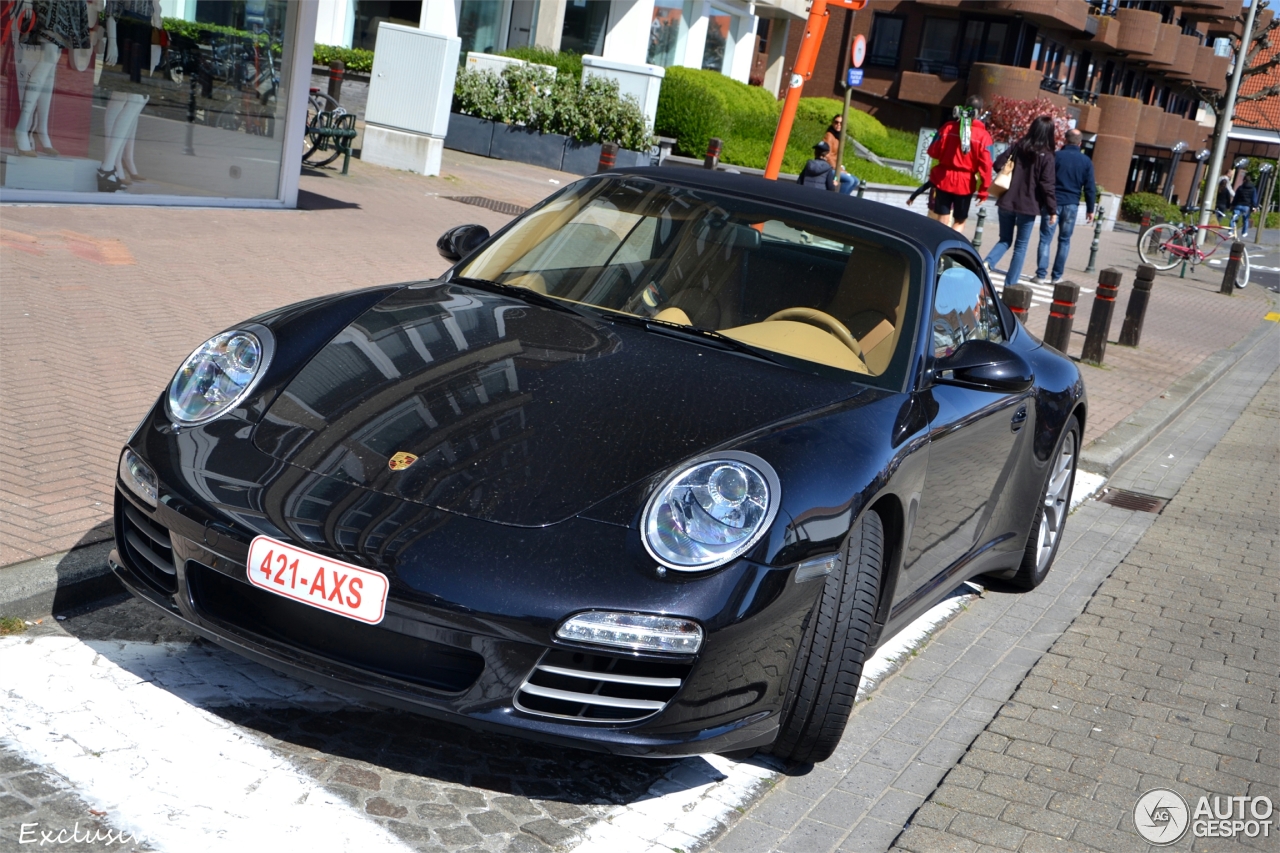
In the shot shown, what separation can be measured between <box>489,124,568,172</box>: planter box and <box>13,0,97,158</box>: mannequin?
12148 millimetres

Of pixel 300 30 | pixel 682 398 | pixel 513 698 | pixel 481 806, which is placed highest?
pixel 300 30

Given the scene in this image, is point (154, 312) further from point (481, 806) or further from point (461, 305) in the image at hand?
point (481, 806)

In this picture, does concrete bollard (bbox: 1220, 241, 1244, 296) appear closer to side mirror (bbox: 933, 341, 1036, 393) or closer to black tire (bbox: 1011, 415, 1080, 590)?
black tire (bbox: 1011, 415, 1080, 590)

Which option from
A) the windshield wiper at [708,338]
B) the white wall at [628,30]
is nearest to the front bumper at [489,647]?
the windshield wiper at [708,338]

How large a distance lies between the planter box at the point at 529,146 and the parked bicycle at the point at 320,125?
5.65 metres

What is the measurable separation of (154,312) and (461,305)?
4149 millimetres

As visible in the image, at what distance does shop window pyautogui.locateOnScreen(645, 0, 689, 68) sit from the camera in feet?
106

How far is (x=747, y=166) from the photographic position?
2544 centimetres

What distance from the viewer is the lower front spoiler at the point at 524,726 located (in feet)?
10.2

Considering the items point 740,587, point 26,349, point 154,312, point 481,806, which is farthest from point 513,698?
point 154,312

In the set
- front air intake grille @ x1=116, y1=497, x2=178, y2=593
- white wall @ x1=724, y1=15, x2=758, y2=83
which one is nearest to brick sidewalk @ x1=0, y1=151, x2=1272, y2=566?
front air intake grille @ x1=116, y1=497, x2=178, y2=593

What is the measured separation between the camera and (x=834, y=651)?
3.56 meters

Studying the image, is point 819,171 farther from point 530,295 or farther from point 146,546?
point 146,546

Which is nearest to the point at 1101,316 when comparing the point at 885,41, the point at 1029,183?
the point at 1029,183
